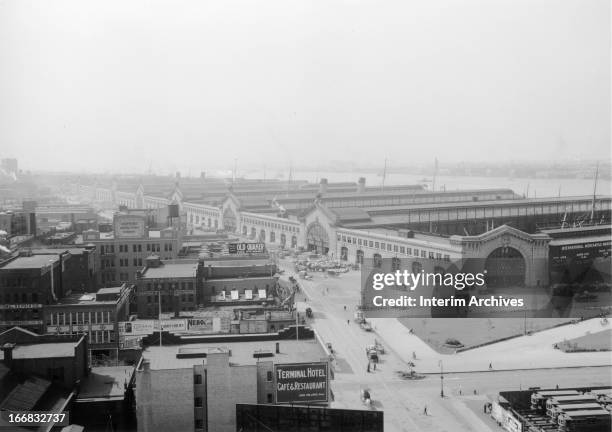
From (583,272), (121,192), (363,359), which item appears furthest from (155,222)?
(121,192)

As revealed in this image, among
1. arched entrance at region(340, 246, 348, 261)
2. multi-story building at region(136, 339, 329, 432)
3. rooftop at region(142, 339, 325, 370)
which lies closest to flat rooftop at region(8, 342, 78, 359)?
rooftop at region(142, 339, 325, 370)

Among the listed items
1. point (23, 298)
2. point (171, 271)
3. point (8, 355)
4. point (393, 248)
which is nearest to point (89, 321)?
point (23, 298)

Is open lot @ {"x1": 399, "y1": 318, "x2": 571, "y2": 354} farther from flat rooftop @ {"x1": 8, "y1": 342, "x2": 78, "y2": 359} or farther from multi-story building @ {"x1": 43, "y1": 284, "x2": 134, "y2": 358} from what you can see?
flat rooftop @ {"x1": 8, "y1": 342, "x2": 78, "y2": 359}

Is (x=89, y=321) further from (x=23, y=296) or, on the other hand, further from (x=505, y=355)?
(x=505, y=355)

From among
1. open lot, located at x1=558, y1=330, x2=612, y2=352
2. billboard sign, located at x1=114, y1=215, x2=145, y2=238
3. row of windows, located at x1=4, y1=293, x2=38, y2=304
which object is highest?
billboard sign, located at x1=114, y1=215, x2=145, y2=238

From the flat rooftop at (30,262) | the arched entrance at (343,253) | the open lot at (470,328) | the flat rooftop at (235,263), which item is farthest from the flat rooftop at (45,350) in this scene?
the arched entrance at (343,253)

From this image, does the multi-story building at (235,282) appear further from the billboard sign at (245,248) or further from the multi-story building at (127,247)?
the multi-story building at (127,247)

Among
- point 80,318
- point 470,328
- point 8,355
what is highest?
point 8,355
